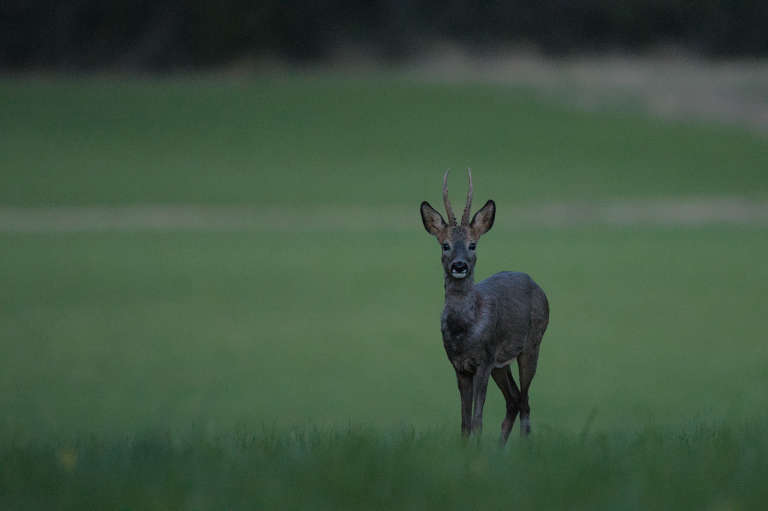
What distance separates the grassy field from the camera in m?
3.98

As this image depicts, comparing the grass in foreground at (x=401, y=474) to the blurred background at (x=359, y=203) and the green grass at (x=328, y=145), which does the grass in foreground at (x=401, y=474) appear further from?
the green grass at (x=328, y=145)

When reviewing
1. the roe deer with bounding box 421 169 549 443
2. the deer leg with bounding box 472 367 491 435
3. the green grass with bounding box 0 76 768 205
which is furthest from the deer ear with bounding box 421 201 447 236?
the green grass with bounding box 0 76 768 205

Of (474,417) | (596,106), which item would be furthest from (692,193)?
(474,417)

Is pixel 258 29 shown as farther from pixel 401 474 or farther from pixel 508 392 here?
pixel 401 474

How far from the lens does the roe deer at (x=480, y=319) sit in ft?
13.1

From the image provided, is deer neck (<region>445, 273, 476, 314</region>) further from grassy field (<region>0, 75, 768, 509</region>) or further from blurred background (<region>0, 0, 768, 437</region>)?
blurred background (<region>0, 0, 768, 437</region>)

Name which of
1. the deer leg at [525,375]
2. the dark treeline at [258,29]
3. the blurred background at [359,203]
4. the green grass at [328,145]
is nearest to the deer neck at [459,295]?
the deer leg at [525,375]

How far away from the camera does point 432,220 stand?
400cm

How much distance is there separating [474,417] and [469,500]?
0.45 meters

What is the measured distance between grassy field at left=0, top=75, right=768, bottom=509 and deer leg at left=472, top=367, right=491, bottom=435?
83mm

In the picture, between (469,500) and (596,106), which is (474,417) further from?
(596,106)

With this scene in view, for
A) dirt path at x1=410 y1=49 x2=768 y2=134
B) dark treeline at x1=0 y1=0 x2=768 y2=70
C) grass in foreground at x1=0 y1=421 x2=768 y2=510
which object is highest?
dark treeline at x1=0 y1=0 x2=768 y2=70

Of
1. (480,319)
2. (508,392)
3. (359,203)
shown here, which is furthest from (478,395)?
(359,203)

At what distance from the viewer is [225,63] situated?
43.3m
